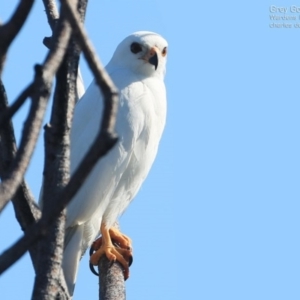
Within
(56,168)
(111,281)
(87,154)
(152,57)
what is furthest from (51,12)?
(87,154)

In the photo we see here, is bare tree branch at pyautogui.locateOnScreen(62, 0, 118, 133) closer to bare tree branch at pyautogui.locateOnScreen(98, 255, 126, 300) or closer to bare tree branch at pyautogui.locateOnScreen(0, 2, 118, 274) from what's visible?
bare tree branch at pyautogui.locateOnScreen(0, 2, 118, 274)

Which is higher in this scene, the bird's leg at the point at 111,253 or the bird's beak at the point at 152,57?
the bird's beak at the point at 152,57

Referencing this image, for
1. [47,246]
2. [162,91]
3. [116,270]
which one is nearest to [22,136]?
[47,246]

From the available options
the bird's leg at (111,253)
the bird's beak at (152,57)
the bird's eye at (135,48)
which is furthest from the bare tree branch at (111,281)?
the bird's eye at (135,48)

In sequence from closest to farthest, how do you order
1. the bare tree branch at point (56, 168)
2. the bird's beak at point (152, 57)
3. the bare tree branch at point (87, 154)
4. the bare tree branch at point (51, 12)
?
the bare tree branch at point (87, 154)
the bare tree branch at point (56, 168)
the bare tree branch at point (51, 12)
the bird's beak at point (152, 57)

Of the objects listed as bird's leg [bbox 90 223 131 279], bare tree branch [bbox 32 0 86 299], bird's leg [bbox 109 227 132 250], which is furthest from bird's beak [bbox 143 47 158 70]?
bare tree branch [bbox 32 0 86 299]

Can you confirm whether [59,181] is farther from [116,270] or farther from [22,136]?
[116,270]

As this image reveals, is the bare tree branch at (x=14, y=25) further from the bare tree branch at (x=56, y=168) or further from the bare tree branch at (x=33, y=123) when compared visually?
the bare tree branch at (x=56, y=168)

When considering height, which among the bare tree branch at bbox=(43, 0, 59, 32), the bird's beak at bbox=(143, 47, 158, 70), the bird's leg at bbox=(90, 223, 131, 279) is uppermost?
the bird's beak at bbox=(143, 47, 158, 70)

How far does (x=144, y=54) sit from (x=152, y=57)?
10 cm

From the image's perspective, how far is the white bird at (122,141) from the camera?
627 centimetres

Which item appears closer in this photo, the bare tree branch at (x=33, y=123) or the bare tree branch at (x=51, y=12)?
the bare tree branch at (x=33, y=123)

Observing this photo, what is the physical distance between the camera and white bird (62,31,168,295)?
627 cm

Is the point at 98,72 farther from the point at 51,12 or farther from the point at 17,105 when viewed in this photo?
the point at 51,12
